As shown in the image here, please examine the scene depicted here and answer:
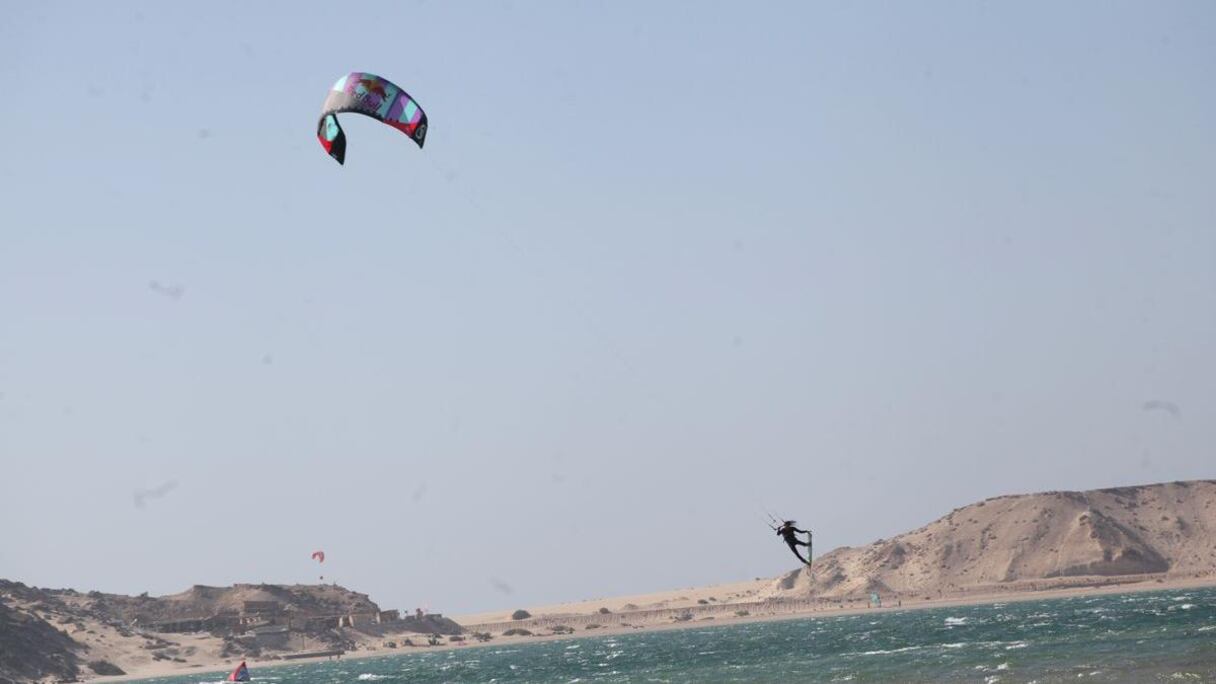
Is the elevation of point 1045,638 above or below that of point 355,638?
below

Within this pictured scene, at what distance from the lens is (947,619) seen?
83500mm

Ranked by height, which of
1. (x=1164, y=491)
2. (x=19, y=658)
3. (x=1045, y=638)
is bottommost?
(x=1045, y=638)

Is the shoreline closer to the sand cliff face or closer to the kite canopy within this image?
the sand cliff face

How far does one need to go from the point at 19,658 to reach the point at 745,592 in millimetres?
83382

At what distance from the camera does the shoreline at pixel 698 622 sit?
85812 millimetres

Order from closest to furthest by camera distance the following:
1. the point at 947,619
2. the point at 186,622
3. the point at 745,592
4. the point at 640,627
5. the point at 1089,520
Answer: the point at 947,619, the point at 186,622, the point at 1089,520, the point at 640,627, the point at 745,592

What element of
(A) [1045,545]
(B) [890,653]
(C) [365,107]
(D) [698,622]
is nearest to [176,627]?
(D) [698,622]

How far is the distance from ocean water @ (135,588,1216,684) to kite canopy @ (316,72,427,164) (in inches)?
833

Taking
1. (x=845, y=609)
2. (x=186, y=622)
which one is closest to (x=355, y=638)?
(x=186, y=622)

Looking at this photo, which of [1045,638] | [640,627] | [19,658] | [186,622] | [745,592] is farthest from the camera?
[745,592]

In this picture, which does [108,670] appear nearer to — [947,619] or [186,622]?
[186,622]

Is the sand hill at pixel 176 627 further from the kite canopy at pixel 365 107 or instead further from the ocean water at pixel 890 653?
the kite canopy at pixel 365 107

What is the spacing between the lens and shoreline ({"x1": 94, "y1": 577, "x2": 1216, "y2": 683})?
3378 inches

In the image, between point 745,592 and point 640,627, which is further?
point 745,592
